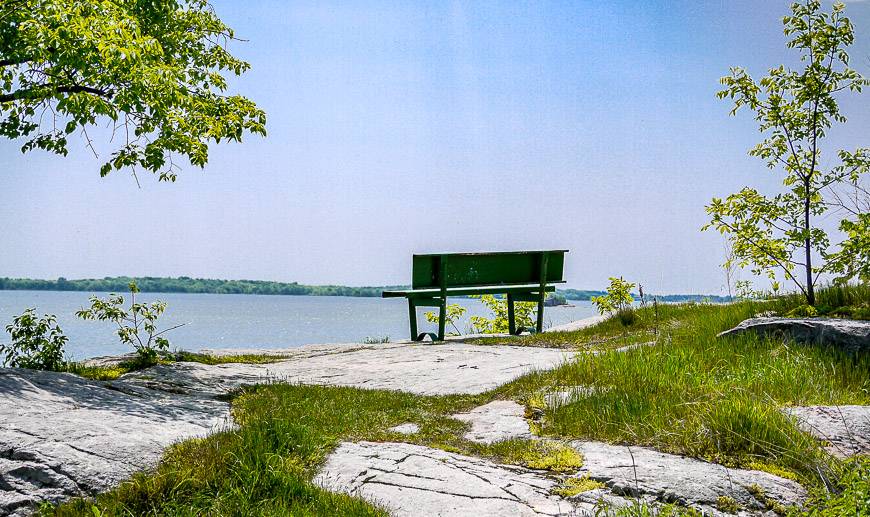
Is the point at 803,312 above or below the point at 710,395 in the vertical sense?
above

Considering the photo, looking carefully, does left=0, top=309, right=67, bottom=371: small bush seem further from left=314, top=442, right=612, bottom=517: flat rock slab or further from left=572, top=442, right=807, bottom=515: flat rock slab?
left=572, top=442, right=807, bottom=515: flat rock slab

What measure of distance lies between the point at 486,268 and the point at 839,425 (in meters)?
9.16

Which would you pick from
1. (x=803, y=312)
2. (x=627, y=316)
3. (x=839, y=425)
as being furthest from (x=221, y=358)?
(x=803, y=312)

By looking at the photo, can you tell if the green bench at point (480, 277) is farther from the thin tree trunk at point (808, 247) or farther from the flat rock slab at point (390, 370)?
the thin tree trunk at point (808, 247)

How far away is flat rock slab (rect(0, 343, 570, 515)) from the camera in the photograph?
4723 mm

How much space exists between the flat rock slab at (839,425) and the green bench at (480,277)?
27.5ft

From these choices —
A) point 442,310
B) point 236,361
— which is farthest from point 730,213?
point 236,361

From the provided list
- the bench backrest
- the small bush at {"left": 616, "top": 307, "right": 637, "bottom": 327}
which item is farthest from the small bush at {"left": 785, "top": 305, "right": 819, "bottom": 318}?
the bench backrest

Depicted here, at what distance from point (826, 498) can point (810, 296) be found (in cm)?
728

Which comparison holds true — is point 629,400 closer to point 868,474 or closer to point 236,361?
point 868,474

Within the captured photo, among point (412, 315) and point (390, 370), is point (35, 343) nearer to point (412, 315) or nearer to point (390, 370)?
point (390, 370)

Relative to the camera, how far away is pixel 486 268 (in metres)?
14.2

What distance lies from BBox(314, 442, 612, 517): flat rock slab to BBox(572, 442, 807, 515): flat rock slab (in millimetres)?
349

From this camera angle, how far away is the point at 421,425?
6250 mm
